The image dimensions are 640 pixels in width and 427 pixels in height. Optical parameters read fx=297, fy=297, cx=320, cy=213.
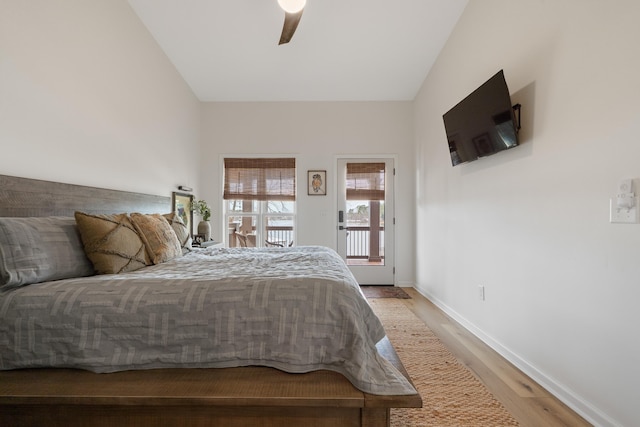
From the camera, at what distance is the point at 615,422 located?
139 centimetres

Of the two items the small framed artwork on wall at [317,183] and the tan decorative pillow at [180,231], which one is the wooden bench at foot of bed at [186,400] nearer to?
the tan decorative pillow at [180,231]

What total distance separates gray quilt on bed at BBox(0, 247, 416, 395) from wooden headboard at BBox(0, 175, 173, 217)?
62cm

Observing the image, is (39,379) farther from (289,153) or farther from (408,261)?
(408,261)

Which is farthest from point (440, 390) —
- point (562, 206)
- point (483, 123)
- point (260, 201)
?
point (260, 201)

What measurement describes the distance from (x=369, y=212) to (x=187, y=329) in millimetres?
3717

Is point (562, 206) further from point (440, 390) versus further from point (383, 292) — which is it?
point (383, 292)

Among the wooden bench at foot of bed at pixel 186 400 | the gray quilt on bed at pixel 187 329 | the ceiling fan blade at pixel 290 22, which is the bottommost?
the wooden bench at foot of bed at pixel 186 400

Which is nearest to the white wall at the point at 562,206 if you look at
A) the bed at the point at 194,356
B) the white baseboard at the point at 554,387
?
the white baseboard at the point at 554,387

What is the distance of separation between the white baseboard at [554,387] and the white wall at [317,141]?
214 cm

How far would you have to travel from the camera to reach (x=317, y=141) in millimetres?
4582

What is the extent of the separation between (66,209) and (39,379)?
1167 millimetres

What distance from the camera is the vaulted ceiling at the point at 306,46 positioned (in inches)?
111

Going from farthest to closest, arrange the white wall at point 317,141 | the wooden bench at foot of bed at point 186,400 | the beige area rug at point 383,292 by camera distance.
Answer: the white wall at point 317,141
the beige area rug at point 383,292
the wooden bench at foot of bed at point 186,400

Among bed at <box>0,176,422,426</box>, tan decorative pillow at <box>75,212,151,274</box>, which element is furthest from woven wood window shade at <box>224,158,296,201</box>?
bed at <box>0,176,422,426</box>
